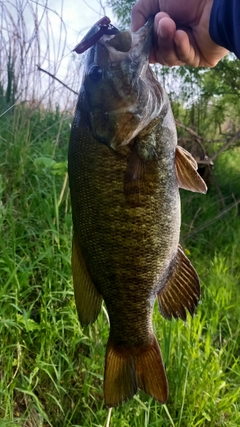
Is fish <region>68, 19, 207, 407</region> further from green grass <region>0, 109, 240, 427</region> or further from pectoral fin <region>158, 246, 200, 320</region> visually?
green grass <region>0, 109, 240, 427</region>

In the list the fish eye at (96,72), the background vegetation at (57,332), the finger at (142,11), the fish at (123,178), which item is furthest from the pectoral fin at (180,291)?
the background vegetation at (57,332)

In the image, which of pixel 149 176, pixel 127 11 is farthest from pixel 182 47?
pixel 127 11

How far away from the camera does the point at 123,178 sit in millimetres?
1315

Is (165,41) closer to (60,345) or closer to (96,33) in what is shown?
(96,33)

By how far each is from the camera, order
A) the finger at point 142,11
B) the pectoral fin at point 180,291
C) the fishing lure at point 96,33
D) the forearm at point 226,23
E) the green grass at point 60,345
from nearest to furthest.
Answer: the fishing lure at point 96,33 < the forearm at point 226,23 < the pectoral fin at point 180,291 < the finger at point 142,11 < the green grass at point 60,345

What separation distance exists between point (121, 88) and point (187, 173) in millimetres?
336

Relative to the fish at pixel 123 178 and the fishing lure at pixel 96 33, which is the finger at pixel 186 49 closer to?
the fish at pixel 123 178

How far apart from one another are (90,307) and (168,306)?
0.28 meters

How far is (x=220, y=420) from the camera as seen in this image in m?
Result: 2.52

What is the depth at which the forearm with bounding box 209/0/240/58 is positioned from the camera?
1371 millimetres

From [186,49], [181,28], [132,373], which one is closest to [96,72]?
[186,49]

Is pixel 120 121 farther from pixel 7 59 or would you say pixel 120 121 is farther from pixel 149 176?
pixel 7 59

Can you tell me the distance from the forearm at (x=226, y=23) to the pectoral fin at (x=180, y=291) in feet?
2.29

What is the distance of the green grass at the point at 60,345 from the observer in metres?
2.39
